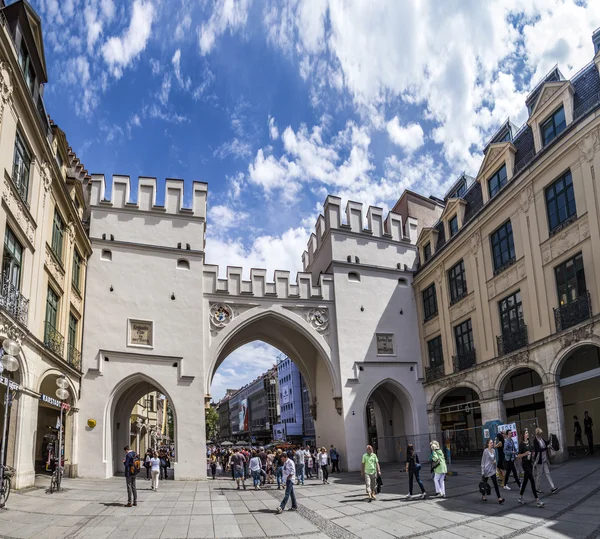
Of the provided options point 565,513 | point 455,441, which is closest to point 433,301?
point 455,441

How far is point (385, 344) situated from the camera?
99.1ft

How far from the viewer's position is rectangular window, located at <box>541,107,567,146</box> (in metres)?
20.4

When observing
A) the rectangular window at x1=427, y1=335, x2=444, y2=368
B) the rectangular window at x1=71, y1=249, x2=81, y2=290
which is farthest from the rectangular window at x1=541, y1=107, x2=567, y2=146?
the rectangular window at x1=71, y1=249, x2=81, y2=290

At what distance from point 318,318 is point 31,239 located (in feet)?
53.0

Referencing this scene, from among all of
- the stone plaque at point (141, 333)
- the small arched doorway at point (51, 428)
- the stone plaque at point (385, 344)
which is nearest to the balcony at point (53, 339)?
the small arched doorway at point (51, 428)

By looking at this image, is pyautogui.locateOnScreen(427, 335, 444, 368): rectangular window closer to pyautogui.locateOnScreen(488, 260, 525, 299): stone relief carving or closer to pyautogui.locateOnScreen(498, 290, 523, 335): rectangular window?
pyautogui.locateOnScreen(488, 260, 525, 299): stone relief carving

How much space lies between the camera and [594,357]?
23.0 m

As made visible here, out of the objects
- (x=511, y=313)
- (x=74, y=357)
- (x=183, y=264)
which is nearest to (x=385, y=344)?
(x=511, y=313)

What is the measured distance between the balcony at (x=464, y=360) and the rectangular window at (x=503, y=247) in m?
4.23

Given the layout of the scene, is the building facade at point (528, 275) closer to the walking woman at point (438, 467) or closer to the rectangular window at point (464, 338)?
the rectangular window at point (464, 338)

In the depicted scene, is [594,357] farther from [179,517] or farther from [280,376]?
[280,376]

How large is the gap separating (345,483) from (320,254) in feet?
47.8

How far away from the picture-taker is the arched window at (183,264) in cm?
2723

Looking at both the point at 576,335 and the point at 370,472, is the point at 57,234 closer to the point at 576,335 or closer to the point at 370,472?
the point at 370,472
